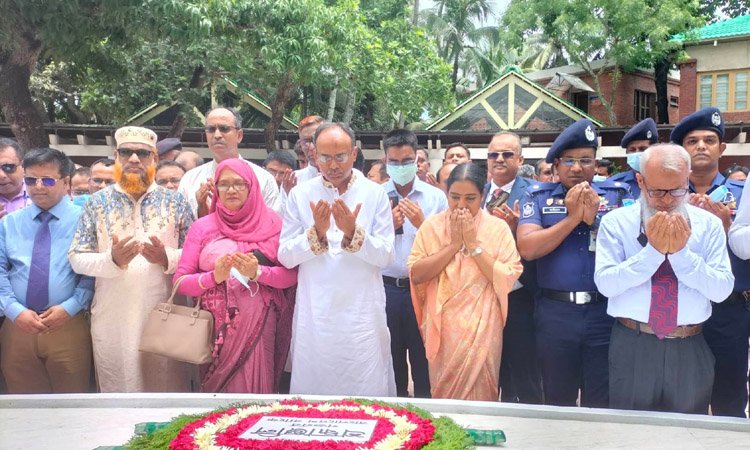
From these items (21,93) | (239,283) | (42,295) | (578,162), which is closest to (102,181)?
(42,295)

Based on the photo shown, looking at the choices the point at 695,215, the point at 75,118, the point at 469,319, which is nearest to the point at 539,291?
the point at 469,319

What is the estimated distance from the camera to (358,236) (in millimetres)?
3342

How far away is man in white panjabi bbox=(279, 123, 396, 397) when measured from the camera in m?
3.47

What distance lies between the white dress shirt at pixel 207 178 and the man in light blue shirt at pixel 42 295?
78cm

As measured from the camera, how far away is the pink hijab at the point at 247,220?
3.57 meters

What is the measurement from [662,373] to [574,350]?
537mm

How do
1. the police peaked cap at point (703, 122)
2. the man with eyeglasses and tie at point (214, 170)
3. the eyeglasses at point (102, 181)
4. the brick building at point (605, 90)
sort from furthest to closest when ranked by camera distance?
the brick building at point (605, 90) → the eyeglasses at point (102, 181) → the man with eyeglasses and tie at point (214, 170) → the police peaked cap at point (703, 122)

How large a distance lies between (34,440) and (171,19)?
761 centimetres

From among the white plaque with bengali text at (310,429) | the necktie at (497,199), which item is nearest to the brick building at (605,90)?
the necktie at (497,199)

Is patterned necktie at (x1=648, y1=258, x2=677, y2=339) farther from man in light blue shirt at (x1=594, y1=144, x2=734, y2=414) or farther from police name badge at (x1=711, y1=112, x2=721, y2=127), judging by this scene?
police name badge at (x1=711, y1=112, x2=721, y2=127)

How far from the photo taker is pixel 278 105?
14062 mm

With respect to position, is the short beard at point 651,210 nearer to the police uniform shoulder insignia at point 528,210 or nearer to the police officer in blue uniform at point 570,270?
the police officer in blue uniform at point 570,270

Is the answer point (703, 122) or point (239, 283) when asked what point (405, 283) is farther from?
point (703, 122)

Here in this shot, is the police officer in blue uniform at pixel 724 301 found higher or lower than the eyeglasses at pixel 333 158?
lower
